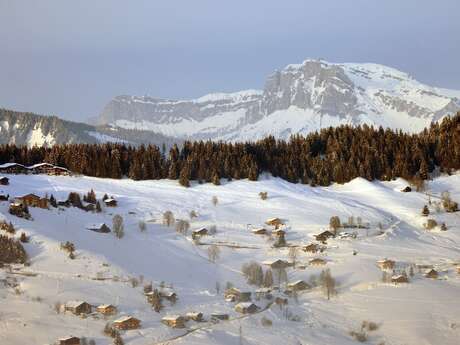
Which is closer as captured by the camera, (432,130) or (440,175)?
(440,175)

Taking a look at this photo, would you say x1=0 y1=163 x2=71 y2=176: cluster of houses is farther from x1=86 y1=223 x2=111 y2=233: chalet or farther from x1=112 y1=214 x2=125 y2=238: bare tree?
x1=86 y1=223 x2=111 y2=233: chalet

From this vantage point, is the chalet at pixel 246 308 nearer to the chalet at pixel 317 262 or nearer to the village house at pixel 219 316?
the village house at pixel 219 316

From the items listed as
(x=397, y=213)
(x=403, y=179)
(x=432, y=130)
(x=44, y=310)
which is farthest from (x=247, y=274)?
(x=432, y=130)

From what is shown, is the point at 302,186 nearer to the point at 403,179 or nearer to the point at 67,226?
the point at 403,179

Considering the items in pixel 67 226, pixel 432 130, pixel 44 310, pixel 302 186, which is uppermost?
pixel 432 130

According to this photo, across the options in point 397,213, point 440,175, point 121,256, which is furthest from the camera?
point 440,175

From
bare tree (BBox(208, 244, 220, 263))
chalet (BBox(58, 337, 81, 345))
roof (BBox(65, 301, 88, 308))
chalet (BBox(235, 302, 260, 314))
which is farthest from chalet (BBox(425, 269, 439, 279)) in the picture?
chalet (BBox(58, 337, 81, 345))

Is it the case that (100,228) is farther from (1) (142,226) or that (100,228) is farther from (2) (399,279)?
(2) (399,279)
